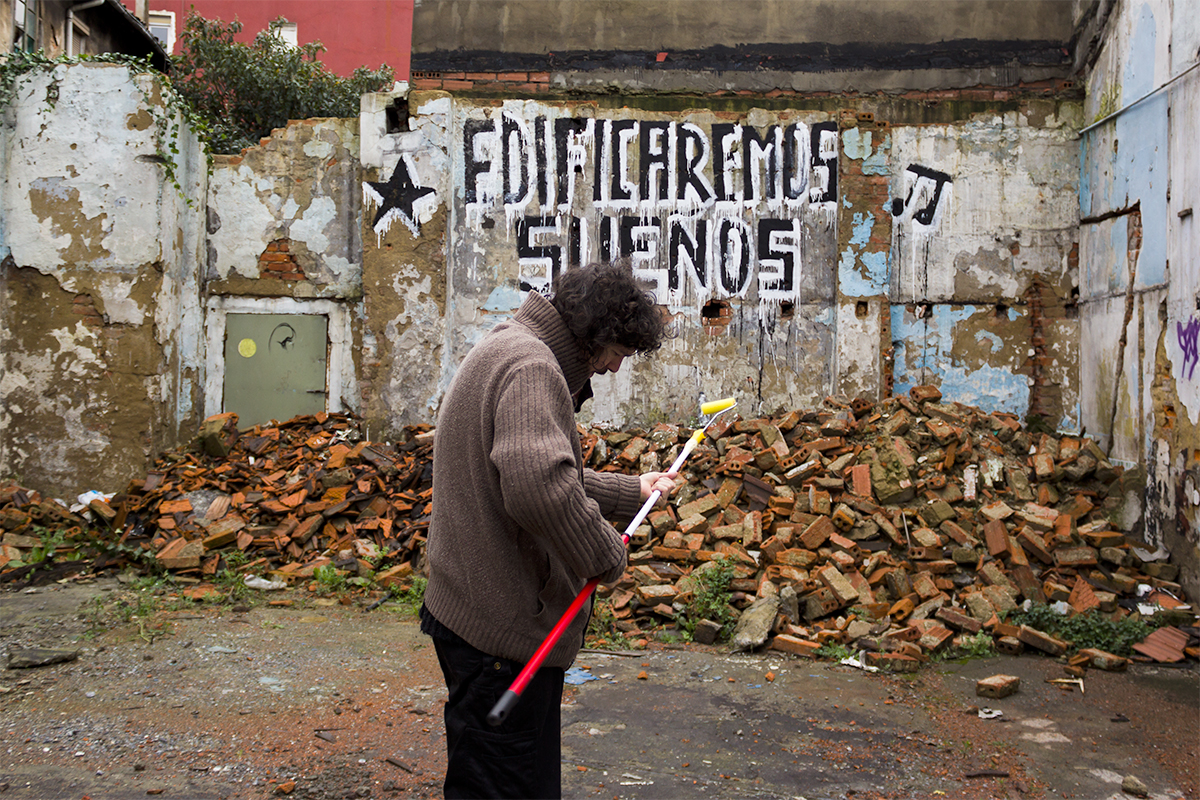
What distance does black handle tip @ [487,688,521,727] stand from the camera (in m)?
2.12

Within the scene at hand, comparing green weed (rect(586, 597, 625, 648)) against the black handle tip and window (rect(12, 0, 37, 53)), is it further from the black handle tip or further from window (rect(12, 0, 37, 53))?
window (rect(12, 0, 37, 53))

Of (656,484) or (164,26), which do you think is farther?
(164,26)

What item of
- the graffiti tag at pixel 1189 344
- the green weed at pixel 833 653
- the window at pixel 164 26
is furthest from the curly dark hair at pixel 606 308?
the window at pixel 164 26

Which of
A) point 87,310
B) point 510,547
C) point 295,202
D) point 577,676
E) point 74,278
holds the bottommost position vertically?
point 577,676

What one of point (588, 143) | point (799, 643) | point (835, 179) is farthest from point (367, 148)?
point (799, 643)

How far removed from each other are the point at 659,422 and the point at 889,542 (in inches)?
130

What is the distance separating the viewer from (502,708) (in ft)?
7.03

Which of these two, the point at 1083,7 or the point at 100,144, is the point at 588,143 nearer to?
the point at 100,144

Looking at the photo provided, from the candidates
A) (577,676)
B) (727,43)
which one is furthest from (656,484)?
(727,43)

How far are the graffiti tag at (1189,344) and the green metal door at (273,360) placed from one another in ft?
27.8

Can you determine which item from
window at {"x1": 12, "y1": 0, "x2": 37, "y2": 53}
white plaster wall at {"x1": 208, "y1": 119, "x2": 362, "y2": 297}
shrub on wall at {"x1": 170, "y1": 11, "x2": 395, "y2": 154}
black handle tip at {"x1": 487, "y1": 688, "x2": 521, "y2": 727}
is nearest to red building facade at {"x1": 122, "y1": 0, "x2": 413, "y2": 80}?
shrub on wall at {"x1": 170, "y1": 11, "x2": 395, "y2": 154}

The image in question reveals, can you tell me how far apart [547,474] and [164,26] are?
24158 mm

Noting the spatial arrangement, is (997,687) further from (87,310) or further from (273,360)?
(87,310)

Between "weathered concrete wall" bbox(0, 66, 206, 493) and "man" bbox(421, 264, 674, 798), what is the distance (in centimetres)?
761
